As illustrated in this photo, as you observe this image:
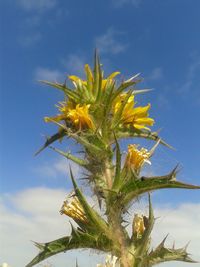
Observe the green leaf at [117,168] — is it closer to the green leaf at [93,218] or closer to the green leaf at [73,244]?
the green leaf at [93,218]

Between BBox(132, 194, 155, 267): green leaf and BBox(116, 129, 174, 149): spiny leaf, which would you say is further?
BBox(116, 129, 174, 149): spiny leaf

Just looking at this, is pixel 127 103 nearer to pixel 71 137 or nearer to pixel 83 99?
pixel 83 99

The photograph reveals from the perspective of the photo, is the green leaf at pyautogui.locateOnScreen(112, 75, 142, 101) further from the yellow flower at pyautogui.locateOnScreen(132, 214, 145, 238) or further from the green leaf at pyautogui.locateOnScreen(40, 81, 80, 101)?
the yellow flower at pyautogui.locateOnScreen(132, 214, 145, 238)

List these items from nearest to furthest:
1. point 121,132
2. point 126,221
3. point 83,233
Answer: point 83,233 < point 126,221 < point 121,132

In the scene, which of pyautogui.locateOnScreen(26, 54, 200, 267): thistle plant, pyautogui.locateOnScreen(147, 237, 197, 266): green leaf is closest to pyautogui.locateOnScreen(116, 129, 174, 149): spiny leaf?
pyautogui.locateOnScreen(26, 54, 200, 267): thistle plant

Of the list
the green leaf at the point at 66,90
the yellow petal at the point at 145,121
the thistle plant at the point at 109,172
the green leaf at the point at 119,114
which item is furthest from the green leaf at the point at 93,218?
the yellow petal at the point at 145,121

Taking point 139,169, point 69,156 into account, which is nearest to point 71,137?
point 69,156

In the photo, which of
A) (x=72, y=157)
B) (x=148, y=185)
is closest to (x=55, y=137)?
(x=72, y=157)

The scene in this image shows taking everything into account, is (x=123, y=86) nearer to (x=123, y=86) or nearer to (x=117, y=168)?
(x=123, y=86)
